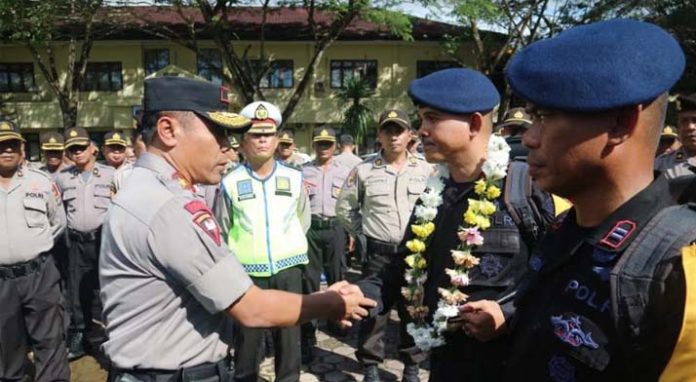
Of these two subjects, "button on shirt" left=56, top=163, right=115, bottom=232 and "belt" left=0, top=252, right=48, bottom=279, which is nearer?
"belt" left=0, top=252, right=48, bottom=279

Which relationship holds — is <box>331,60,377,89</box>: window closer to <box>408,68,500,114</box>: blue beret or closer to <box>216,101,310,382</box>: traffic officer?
<box>216,101,310,382</box>: traffic officer

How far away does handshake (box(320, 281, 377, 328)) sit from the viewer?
2670mm

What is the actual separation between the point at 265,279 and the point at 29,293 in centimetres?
197

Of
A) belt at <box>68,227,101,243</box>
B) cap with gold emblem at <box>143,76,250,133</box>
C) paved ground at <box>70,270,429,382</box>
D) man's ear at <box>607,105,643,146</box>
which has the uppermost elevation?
man's ear at <box>607,105,643,146</box>

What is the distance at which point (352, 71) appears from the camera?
2412 centimetres

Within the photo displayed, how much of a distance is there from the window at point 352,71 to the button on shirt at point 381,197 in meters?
18.9

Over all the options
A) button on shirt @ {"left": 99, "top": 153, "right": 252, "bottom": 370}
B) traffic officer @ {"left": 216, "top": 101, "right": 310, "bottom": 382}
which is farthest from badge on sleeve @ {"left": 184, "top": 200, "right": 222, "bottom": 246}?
traffic officer @ {"left": 216, "top": 101, "right": 310, "bottom": 382}

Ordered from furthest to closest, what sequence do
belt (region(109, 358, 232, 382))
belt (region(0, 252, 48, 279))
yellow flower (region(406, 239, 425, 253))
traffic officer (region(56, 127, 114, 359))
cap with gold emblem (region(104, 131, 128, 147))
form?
cap with gold emblem (region(104, 131, 128, 147))
traffic officer (region(56, 127, 114, 359))
belt (region(0, 252, 48, 279))
yellow flower (region(406, 239, 425, 253))
belt (region(109, 358, 232, 382))

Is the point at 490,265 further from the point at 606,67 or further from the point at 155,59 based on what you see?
the point at 155,59

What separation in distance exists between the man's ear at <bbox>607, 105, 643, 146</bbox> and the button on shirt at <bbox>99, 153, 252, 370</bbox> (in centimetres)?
148

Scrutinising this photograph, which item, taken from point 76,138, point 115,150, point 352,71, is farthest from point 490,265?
point 352,71

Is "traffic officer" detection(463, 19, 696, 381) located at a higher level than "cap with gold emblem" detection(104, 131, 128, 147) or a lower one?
higher

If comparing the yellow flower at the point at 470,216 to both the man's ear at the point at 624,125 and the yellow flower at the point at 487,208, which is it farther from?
the man's ear at the point at 624,125

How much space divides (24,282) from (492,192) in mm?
3943
